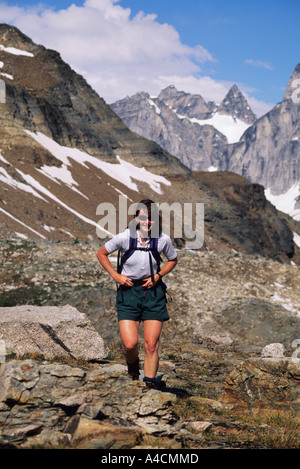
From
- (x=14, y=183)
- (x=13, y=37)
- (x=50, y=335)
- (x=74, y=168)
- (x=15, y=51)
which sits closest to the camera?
(x=50, y=335)

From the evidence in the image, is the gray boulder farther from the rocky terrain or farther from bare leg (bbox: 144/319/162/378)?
bare leg (bbox: 144/319/162/378)

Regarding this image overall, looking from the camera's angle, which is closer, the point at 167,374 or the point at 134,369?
the point at 134,369

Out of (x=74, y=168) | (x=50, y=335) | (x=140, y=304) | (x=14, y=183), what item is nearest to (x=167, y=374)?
(x=50, y=335)

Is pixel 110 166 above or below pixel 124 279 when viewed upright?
above

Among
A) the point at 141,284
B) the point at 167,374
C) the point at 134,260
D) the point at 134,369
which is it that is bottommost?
the point at 167,374

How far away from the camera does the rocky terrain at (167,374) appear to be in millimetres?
5648

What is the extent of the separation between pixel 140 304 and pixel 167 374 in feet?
11.1

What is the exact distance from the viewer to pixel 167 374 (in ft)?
32.3

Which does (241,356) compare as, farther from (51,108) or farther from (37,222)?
(51,108)

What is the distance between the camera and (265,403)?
8.00 meters

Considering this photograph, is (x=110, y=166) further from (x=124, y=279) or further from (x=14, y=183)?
(x=124, y=279)

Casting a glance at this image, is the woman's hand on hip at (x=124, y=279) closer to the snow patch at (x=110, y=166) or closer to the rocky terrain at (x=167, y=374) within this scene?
the rocky terrain at (x=167, y=374)

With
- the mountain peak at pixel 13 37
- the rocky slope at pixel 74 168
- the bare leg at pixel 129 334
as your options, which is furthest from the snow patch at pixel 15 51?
the bare leg at pixel 129 334

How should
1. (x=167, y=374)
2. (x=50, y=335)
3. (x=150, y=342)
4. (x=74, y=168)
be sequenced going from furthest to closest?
1. (x=74, y=168)
2. (x=167, y=374)
3. (x=50, y=335)
4. (x=150, y=342)
